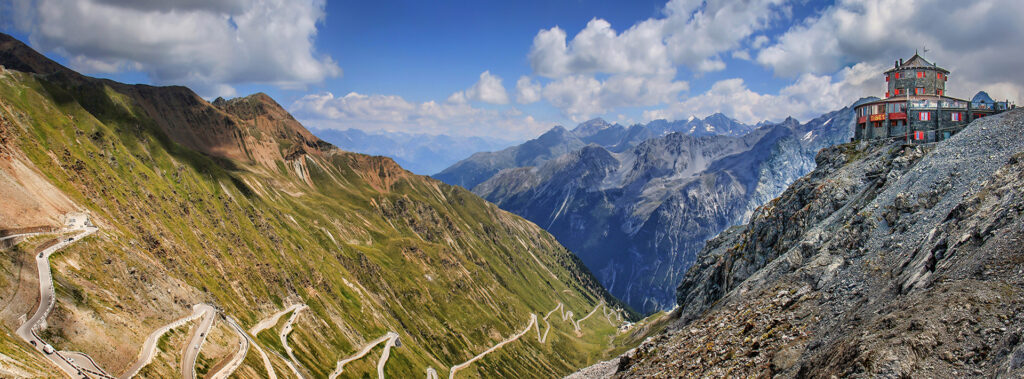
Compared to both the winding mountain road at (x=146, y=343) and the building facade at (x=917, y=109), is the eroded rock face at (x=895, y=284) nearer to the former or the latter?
the building facade at (x=917, y=109)

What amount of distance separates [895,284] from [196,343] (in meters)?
129

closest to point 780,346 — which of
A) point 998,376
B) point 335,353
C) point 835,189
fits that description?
point 998,376

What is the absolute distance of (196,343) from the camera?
117 metres

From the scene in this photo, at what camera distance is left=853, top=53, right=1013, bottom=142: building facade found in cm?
8862

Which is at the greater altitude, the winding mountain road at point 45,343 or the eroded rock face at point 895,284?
the eroded rock face at point 895,284

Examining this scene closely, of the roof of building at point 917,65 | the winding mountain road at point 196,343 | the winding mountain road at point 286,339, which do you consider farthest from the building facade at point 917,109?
the winding mountain road at point 286,339

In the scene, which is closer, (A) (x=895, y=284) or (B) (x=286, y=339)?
(A) (x=895, y=284)

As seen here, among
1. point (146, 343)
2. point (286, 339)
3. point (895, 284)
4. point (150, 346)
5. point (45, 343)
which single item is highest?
point (895, 284)

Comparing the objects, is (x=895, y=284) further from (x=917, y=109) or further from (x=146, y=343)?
(x=146, y=343)

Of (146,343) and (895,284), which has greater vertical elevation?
(895,284)

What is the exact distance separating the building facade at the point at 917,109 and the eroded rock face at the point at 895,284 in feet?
34.9

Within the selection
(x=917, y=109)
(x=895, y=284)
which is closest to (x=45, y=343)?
(x=895, y=284)

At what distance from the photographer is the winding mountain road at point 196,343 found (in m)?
105

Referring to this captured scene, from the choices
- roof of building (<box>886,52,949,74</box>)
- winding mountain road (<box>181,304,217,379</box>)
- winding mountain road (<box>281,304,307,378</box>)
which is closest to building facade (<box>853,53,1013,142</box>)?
roof of building (<box>886,52,949,74</box>)
